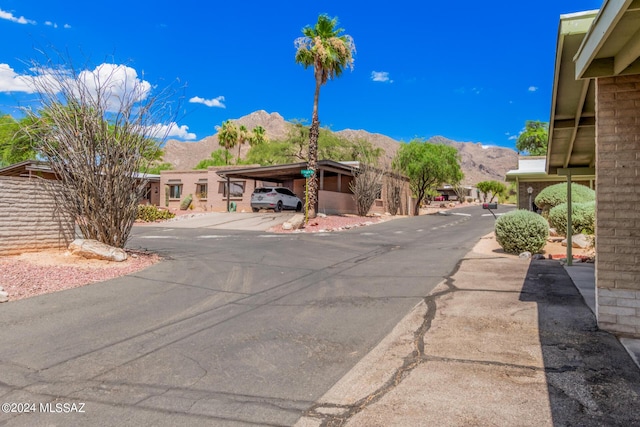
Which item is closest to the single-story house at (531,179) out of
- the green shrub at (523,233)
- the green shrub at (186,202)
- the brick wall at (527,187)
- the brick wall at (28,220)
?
the brick wall at (527,187)

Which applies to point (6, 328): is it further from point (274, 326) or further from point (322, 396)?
point (322, 396)

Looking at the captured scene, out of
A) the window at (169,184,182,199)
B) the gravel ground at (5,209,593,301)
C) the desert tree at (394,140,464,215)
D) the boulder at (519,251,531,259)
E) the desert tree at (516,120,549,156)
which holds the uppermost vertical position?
the desert tree at (516,120,549,156)

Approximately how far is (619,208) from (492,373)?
2576 millimetres

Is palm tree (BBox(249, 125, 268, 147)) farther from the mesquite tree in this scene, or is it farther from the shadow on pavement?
the shadow on pavement

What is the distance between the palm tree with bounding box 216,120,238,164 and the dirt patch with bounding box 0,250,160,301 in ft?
163

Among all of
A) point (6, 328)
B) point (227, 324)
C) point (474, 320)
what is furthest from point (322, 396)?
point (6, 328)

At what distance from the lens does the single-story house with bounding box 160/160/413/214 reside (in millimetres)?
28578

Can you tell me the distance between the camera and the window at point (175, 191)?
122ft

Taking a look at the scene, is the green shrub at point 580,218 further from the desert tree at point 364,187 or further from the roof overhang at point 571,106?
the desert tree at point 364,187

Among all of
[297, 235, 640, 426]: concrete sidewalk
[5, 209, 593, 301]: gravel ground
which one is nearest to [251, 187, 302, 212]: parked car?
[5, 209, 593, 301]: gravel ground

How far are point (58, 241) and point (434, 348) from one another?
884cm

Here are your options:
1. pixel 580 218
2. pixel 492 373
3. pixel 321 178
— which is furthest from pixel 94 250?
pixel 321 178

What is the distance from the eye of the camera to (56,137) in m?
8.82

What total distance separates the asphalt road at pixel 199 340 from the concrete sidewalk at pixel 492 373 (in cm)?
34
